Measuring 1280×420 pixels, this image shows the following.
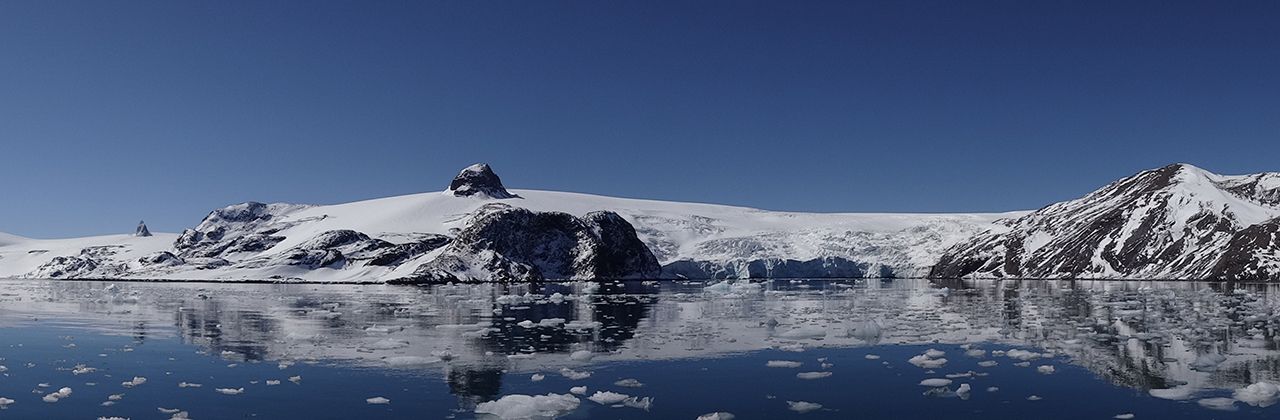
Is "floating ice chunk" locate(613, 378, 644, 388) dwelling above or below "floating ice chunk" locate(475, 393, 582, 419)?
below

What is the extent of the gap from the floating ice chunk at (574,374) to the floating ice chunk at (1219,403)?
11.8m

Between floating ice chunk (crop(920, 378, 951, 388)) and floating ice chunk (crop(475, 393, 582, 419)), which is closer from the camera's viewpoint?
floating ice chunk (crop(475, 393, 582, 419))

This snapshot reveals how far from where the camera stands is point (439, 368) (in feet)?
64.8

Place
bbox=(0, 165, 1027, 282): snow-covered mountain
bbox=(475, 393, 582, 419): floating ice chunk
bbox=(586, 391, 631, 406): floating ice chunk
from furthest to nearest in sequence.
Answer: bbox=(0, 165, 1027, 282): snow-covered mountain < bbox=(586, 391, 631, 406): floating ice chunk < bbox=(475, 393, 582, 419): floating ice chunk

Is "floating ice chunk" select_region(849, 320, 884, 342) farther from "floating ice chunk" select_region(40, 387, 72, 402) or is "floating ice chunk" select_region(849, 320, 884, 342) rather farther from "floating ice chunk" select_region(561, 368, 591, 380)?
"floating ice chunk" select_region(40, 387, 72, 402)

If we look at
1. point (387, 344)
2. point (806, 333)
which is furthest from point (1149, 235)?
point (387, 344)

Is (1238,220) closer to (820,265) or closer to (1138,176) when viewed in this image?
(1138,176)

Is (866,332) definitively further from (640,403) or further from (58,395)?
(58,395)

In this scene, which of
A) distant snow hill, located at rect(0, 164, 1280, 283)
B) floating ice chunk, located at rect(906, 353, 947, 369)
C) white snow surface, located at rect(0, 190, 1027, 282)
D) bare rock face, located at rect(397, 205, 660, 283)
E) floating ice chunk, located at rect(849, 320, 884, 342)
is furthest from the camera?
A: white snow surface, located at rect(0, 190, 1027, 282)

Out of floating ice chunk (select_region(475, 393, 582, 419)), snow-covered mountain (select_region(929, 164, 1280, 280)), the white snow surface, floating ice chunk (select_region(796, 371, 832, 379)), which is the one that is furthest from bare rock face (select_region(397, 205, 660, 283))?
floating ice chunk (select_region(475, 393, 582, 419))

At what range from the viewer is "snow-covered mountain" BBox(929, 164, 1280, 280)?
376ft

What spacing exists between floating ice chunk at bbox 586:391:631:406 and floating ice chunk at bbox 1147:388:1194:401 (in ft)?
32.7

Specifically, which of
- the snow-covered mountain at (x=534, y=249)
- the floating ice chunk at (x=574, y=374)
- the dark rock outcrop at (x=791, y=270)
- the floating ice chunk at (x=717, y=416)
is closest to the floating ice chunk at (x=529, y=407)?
the floating ice chunk at (x=717, y=416)

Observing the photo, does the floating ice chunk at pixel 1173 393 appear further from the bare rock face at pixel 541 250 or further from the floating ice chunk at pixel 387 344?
the bare rock face at pixel 541 250
